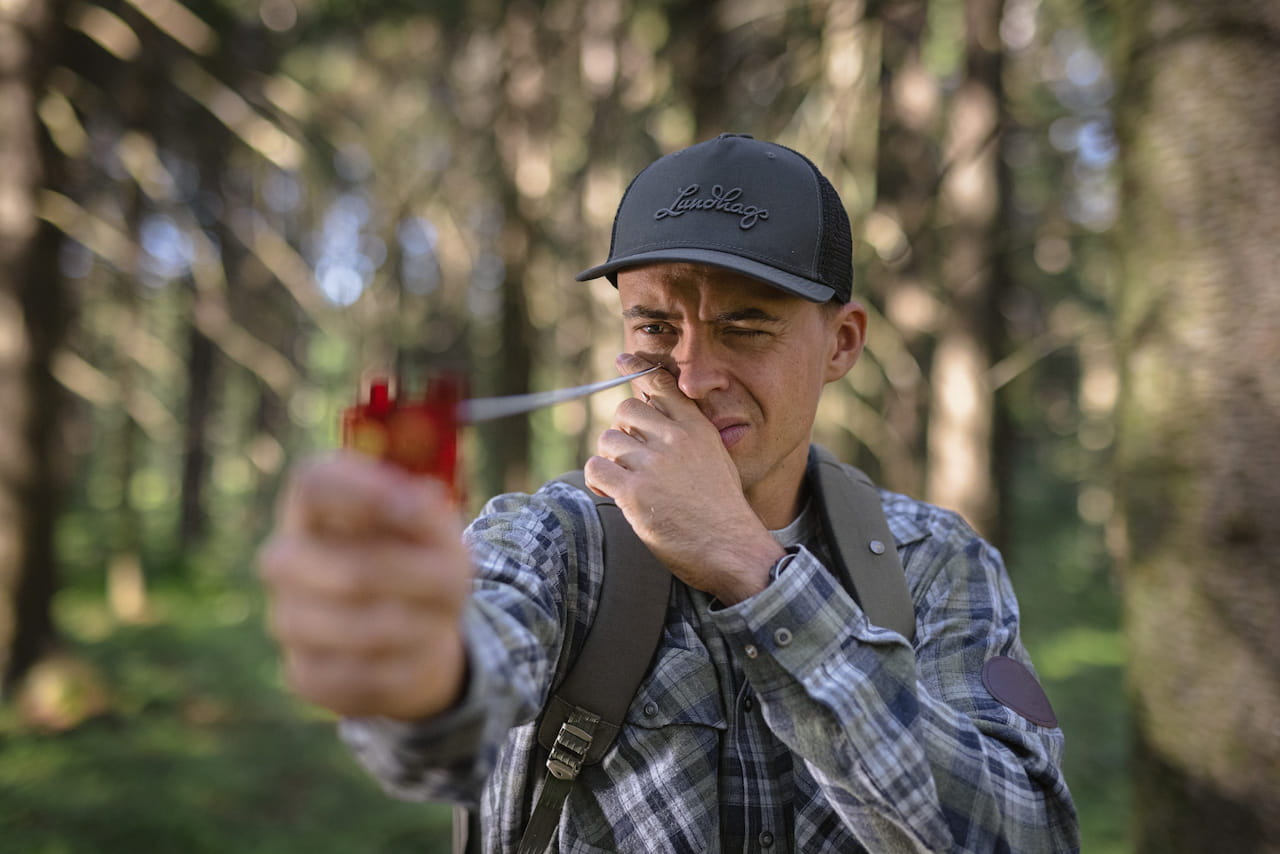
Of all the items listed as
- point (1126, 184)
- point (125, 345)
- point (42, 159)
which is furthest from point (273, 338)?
point (1126, 184)

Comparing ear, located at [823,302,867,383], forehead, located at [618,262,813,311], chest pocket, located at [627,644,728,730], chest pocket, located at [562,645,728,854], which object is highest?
forehead, located at [618,262,813,311]

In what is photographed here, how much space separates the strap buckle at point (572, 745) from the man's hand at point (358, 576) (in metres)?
0.86

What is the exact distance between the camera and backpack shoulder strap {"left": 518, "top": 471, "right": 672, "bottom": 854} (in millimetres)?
1896

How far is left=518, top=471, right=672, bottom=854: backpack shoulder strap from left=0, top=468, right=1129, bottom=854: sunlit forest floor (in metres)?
5.47


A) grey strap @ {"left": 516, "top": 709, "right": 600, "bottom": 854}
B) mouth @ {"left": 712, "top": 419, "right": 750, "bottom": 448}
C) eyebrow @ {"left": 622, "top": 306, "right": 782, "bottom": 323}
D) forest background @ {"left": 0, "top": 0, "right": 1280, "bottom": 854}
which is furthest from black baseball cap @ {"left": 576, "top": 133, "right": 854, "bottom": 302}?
grey strap @ {"left": 516, "top": 709, "right": 600, "bottom": 854}

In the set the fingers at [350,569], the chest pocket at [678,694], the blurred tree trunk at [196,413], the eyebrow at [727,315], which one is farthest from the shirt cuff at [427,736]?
the blurred tree trunk at [196,413]

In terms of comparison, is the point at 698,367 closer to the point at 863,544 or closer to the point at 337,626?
the point at 863,544

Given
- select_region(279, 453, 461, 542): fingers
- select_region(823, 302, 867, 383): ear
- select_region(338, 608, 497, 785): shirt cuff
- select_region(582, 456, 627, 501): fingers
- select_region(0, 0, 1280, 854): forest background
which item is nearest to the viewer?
select_region(279, 453, 461, 542): fingers

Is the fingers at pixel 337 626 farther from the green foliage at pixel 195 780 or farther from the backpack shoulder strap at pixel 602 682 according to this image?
the green foliage at pixel 195 780

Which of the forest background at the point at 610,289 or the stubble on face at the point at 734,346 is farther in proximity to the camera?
the forest background at the point at 610,289

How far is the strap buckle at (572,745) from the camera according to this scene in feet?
6.16

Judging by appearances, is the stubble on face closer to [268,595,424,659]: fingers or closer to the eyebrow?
the eyebrow

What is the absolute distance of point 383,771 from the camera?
1272 millimetres

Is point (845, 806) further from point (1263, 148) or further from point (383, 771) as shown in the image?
point (1263, 148)
